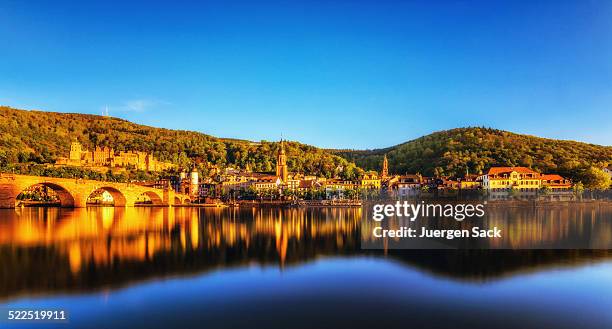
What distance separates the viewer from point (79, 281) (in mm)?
14734

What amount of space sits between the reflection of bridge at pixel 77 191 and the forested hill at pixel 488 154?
50.3 m

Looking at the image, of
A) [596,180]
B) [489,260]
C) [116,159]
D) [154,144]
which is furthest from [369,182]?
[489,260]

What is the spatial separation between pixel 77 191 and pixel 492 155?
2912 inches

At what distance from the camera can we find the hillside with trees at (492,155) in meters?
82.8

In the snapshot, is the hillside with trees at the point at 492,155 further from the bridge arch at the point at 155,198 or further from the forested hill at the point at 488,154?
the bridge arch at the point at 155,198

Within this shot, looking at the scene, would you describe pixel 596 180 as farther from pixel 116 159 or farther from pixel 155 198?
pixel 116 159

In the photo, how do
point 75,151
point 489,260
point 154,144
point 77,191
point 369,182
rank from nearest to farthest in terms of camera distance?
point 489,260, point 77,191, point 369,182, point 75,151, point 154,144

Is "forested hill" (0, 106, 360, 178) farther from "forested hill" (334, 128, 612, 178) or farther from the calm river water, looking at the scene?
the calm river water

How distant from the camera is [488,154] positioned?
301ft

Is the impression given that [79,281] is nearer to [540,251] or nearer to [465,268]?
[465,268]

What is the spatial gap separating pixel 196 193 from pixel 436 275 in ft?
239

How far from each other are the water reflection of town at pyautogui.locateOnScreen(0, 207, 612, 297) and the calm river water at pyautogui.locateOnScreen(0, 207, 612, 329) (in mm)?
59

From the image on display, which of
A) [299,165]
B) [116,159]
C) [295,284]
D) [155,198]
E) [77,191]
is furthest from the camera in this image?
[299,165]

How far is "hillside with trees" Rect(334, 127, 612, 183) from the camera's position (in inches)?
3258
